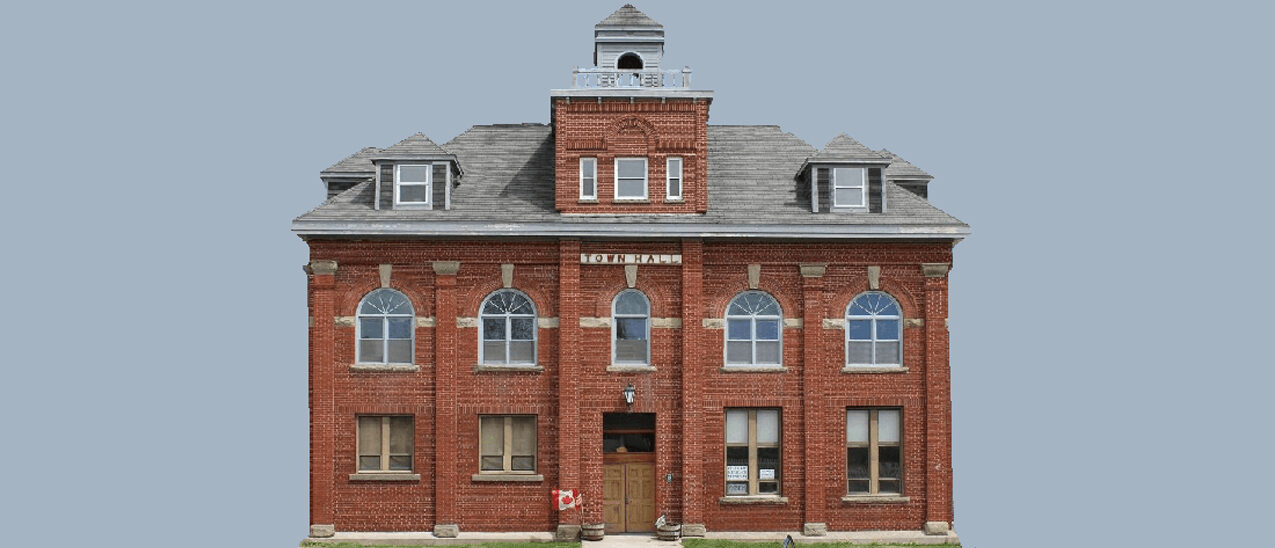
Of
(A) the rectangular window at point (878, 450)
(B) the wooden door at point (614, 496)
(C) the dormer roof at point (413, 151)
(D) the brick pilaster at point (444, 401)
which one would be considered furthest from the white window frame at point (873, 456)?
(C) the dormer roof at point (413, 151)

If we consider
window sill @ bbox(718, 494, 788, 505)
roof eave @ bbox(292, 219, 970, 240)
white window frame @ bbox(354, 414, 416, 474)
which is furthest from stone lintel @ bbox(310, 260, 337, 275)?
window sill @ bbox(718, 494, 788, 505)

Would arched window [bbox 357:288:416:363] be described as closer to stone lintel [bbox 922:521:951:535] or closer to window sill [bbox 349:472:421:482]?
window sill [bbox 349:472:421:482]

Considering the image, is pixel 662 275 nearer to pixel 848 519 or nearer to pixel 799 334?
pixel 799 334

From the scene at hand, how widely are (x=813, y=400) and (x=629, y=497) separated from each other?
529 centimetres

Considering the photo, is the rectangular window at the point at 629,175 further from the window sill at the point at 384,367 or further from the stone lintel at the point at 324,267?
the stone lintel at the point at 324,267

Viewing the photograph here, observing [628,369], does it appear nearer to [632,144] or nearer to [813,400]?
[813,400]

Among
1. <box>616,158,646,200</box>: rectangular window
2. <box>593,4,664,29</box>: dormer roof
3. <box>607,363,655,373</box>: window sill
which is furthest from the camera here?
<box>593,4,664,29</box>: dormer roof

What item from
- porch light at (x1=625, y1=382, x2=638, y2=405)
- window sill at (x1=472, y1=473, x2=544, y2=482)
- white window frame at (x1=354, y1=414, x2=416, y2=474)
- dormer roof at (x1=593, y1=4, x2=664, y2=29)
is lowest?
window sill at (x1=472, y1=473, x2=544, y2=482)

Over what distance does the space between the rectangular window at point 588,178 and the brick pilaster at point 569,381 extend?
4.52 feet

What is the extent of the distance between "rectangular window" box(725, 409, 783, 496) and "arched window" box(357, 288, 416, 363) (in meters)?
8.42

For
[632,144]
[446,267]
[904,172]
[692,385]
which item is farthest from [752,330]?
[446,267]

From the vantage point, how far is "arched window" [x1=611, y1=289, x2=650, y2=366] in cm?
3203

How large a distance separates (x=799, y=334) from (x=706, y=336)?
2.39 metres

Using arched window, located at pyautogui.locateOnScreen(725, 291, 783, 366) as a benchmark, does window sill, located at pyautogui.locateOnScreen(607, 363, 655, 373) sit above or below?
below
